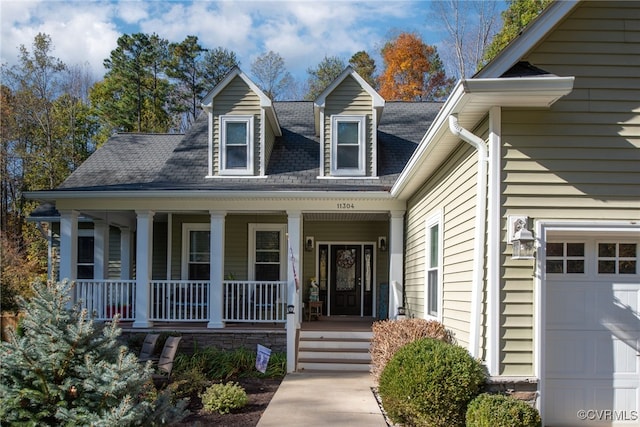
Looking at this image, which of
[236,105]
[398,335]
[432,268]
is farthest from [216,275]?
[398,335]

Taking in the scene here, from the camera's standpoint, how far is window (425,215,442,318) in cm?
832

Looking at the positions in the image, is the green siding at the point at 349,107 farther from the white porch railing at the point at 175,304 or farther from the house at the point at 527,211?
the white porch railing at the point at 175,304

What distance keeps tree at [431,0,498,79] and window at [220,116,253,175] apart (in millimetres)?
15280

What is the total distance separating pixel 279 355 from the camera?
33.0 feet

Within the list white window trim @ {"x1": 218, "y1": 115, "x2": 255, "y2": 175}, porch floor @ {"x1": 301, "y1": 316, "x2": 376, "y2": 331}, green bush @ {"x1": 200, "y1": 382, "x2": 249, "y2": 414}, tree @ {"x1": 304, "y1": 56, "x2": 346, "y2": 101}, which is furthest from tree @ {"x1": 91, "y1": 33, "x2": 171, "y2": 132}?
green bush @ {"x1": 200, "y1": 382, "x2": 249, "y2": 414}

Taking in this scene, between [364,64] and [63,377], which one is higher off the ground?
[364,64]

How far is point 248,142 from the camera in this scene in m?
11.9

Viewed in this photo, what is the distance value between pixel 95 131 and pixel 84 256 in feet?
51.6

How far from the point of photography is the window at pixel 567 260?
5781 mm

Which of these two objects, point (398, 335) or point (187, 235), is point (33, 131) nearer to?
point (187, 235)

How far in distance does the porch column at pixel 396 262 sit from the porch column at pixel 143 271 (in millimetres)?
4688

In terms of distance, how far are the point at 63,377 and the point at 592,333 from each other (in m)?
4.97

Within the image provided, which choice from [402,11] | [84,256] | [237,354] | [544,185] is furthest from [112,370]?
[84,256]

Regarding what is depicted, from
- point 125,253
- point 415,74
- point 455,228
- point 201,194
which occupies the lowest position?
point 125,253
